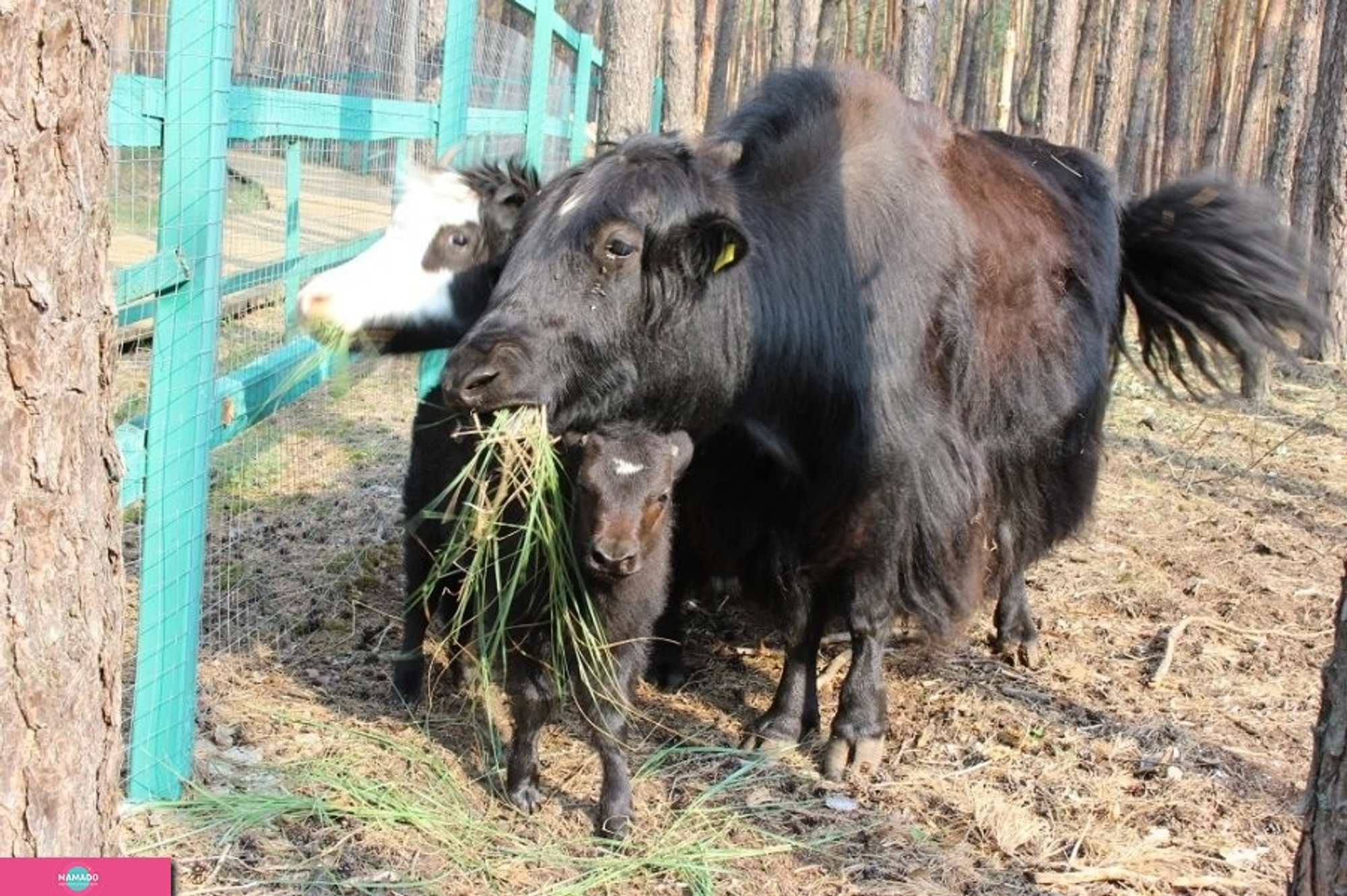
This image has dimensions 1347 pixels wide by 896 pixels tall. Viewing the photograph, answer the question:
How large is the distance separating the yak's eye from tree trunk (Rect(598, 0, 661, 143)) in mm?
5627

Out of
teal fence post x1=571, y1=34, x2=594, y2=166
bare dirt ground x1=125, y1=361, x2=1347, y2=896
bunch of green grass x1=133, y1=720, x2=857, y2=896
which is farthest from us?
teal fence post x1=571, y1=34, x2=594, y2=166

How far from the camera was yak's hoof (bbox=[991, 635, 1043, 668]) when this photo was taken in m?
5.83

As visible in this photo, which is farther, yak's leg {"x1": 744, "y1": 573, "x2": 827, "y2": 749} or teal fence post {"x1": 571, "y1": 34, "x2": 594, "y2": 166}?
teal fence post {"x1": 571, "y1": 34, "x2": 594, "y2": 166}

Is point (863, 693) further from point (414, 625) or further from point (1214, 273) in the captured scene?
point (1214, 273)

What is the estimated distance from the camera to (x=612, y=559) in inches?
151

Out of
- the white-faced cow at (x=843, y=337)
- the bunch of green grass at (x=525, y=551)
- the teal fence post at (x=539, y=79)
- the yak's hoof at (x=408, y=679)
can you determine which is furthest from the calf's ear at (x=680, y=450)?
the teal fence post at (x=539, y=79)

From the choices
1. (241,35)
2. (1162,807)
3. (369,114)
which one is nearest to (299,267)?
(369,114)

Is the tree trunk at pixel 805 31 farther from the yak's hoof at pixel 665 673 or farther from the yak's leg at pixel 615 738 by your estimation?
the yak's leg at pixel 615 738

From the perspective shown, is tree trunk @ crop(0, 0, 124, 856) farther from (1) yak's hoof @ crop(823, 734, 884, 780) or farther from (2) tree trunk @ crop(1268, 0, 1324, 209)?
(2) tree trunk @ crop(1268, 0, 1324, 209)

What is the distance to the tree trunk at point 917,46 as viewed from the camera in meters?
14.6

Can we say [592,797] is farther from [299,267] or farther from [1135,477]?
[1135,477]

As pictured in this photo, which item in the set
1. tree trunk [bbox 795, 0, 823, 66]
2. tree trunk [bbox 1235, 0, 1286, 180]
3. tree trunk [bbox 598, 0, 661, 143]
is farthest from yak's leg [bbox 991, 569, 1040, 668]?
tree trunk [bbox 1235, 0, 1286, 180]

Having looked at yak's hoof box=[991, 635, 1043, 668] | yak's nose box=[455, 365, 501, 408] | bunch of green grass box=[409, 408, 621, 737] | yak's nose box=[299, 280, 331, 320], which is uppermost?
yak's nose box=[299, 280, 331, 320]

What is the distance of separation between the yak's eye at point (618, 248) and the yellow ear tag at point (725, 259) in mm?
269
